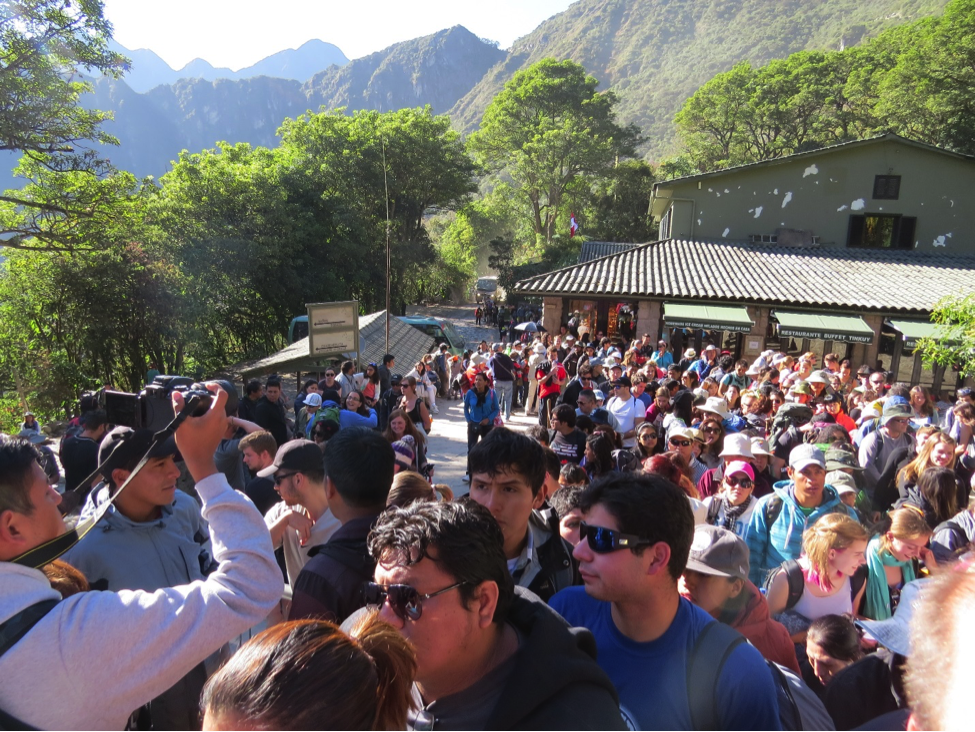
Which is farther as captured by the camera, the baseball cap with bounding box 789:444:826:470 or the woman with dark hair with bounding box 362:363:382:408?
the woman with dark hair with bounding box 362:363:382:408

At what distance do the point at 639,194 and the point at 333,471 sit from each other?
44.2 metres

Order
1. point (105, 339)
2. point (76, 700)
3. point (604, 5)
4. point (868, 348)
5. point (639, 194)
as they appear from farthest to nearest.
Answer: point (604, 5) → point (639, 194) → point (105, 339) → point (868, 348) → point (76, 700)

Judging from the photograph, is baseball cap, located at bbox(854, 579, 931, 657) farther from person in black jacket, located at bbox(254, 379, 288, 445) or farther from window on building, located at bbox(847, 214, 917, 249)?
window on building, located at bbox(847, 214, 917, 249)

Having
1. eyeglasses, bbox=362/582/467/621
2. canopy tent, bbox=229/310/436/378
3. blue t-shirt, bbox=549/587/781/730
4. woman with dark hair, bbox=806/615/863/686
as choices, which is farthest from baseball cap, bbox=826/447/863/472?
canopy tent, bbox=229/310/436/378

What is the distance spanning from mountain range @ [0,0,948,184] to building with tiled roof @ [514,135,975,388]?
200 feet

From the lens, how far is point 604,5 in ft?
486

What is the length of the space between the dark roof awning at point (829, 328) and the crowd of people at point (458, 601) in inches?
527

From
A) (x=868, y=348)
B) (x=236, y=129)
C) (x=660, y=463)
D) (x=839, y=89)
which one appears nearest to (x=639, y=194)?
(x=839, y=89)

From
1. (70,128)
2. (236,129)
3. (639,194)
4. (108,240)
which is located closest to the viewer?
(70,128)

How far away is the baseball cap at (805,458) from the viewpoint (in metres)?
3.71

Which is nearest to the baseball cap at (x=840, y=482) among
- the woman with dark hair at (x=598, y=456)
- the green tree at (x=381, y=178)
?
the woman with dark hair at (x=598, y=456)

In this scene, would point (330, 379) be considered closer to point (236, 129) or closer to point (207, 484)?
point (207, 484)

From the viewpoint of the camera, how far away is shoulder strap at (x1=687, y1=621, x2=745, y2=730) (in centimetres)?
170

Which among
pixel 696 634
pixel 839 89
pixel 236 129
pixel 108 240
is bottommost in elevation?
pixel 696 634
